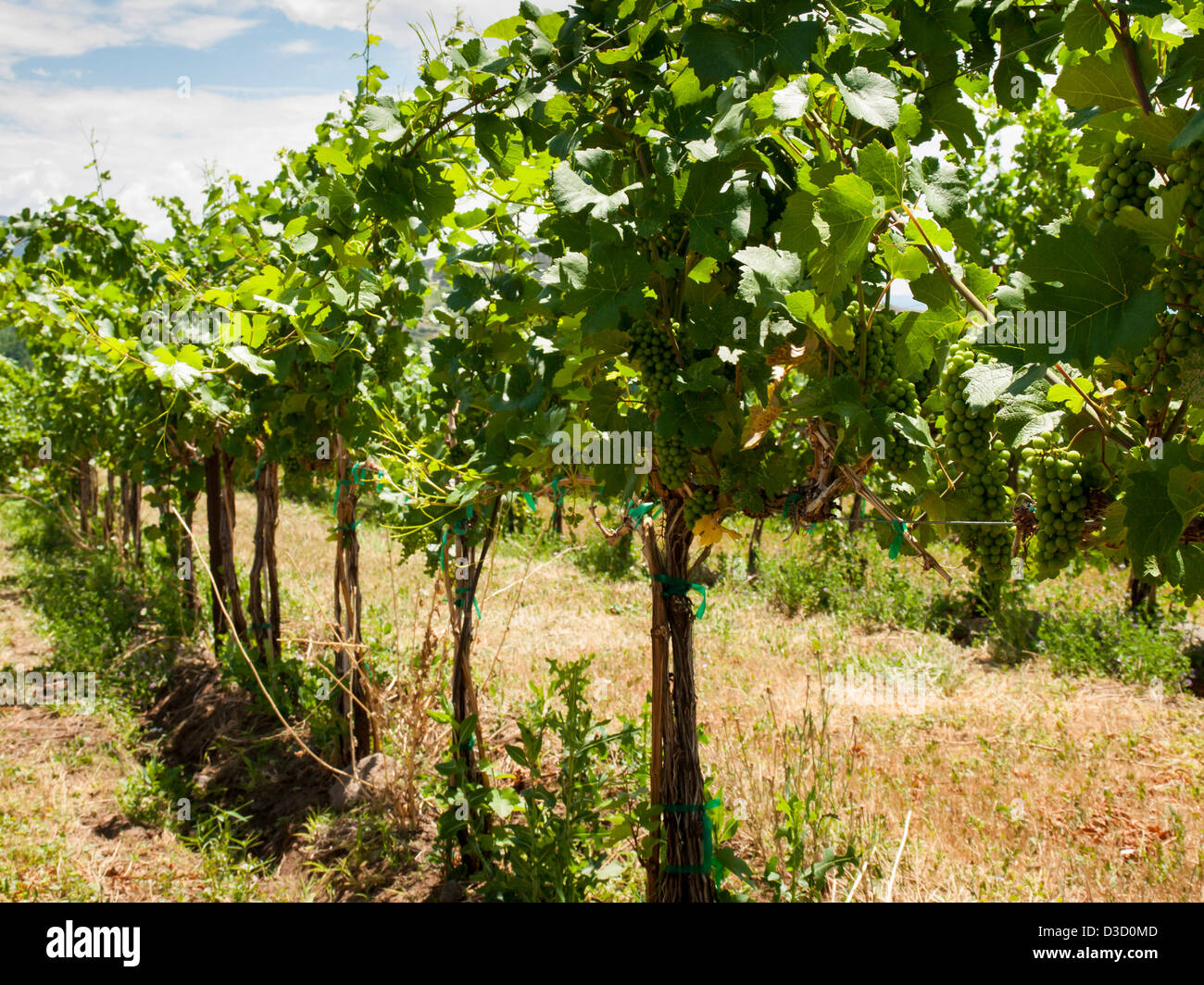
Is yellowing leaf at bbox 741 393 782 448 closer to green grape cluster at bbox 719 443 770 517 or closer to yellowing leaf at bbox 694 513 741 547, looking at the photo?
green grape cluster at bbox 719 443 770 517

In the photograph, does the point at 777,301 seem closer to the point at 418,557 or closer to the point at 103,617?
the point at 103,617

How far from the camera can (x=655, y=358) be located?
1.76 m

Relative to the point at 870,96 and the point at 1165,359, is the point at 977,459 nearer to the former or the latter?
the point at 1165,359

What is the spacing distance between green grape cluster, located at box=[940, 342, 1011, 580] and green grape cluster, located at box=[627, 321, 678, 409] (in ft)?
1.80

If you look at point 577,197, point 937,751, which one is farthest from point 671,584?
point 937,751

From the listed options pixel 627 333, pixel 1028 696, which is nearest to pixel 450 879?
pixel 627 333

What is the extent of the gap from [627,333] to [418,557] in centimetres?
865

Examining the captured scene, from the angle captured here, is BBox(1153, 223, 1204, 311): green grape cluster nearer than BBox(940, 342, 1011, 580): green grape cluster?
Yes

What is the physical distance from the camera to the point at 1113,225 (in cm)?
108

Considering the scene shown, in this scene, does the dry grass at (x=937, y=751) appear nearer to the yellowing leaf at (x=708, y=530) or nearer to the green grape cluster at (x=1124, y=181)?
the yellowing leaf at (x=708, y=530)

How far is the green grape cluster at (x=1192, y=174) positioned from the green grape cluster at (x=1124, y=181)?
3.2 inches

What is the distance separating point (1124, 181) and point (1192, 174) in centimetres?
13

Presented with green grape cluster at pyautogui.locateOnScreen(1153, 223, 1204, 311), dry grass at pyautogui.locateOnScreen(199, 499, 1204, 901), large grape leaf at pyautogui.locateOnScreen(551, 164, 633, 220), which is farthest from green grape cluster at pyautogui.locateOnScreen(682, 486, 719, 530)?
dry grass at pyautogui.locateOnScreen(199, 499, 1204, 901)

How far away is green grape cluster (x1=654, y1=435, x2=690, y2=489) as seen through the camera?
1.79m
